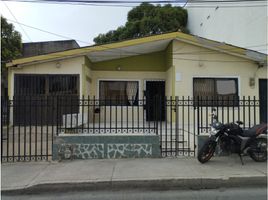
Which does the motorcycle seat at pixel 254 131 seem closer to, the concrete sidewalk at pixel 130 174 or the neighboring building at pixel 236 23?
the concrete sidewalk at pixel 130 174

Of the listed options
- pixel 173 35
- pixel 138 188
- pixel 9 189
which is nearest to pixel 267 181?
pixel 138 188

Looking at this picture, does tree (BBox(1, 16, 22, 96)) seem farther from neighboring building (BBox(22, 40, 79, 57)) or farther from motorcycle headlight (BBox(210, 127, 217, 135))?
motorcycle headlight (BBox(210, 127, 217, 135))

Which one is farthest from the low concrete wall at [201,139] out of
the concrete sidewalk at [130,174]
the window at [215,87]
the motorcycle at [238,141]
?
the window at [215,87]

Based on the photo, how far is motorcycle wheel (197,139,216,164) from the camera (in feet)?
26.6

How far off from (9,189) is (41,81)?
10309mm

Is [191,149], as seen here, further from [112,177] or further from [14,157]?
[14,157]

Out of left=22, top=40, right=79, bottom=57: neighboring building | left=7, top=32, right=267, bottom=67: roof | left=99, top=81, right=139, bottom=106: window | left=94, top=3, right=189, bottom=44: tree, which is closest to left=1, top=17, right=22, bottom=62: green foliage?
left=22, top=40, right=79, bottom=57: neighboring building

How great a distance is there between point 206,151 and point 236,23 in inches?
612

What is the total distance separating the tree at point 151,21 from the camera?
107 feet

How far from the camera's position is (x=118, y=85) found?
59.8ft

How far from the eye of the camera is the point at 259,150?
8242 mm

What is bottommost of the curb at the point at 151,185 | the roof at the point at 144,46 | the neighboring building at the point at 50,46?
the curb at the point at 151,185

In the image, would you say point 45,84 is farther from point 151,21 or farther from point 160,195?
point 151,21

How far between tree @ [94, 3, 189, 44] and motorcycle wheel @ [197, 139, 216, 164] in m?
24.4
